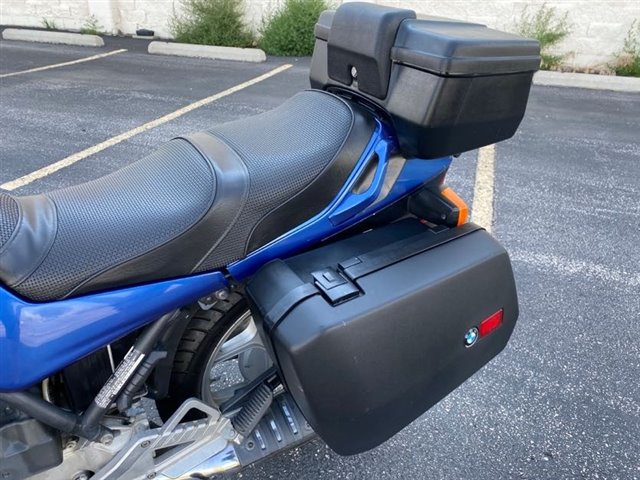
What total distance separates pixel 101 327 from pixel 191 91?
4960 millimetres

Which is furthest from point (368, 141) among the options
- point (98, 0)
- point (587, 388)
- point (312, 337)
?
point (98, 0)

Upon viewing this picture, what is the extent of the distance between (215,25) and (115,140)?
13.4 feet

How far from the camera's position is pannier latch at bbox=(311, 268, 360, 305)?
1.16 m

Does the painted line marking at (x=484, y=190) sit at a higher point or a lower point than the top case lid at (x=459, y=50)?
lower

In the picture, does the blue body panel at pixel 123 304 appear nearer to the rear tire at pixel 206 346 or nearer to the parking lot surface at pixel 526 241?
the rear tire at pixel 206 346

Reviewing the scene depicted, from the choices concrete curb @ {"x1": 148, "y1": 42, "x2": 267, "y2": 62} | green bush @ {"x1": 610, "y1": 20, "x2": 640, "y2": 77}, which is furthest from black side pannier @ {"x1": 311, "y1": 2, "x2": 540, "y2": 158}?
green bush @ {"x1": 610, "y1": 20, "x2": 640, "y2": 77}

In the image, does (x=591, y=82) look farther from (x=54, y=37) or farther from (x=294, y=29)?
(x=54, y=37)

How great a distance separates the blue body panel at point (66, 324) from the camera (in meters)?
1.08

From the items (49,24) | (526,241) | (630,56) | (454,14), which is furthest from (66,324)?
(49,24)

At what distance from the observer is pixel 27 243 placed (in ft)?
3.66

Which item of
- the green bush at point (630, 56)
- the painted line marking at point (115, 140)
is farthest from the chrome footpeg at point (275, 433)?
the green bush at point (630, 56)

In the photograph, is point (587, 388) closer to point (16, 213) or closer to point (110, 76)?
point (16, 213)

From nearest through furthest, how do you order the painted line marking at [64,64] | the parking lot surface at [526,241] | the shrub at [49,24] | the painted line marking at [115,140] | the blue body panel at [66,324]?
1. the blue body panel at [66,324]
2. the parking lot surface at [526,241]
3. the painted line marking at [115,140]
4. the painted line marking at [64,64]
5. the shrub at [49,24]

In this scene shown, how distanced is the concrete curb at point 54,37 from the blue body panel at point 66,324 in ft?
25.2
